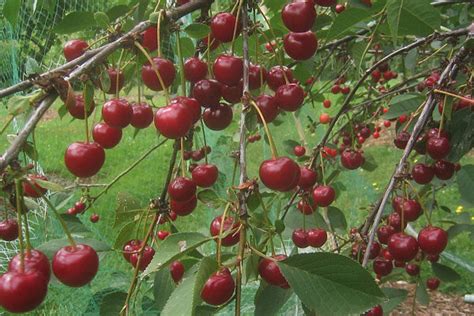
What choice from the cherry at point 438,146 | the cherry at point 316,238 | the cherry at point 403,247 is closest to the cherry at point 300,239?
the cherry at point 316,238

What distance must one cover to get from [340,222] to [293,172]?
1.15 metres

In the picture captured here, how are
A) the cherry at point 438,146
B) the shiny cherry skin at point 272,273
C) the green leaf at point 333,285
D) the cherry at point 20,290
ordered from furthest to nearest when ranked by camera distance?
the cherry at point 438,146 → the shiny cherry skin at point 272,273 → the green leaf at point 333,285 → the cherry at point 20,290

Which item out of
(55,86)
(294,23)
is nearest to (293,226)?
(294,23)

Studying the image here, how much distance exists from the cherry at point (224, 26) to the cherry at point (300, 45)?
185 mm

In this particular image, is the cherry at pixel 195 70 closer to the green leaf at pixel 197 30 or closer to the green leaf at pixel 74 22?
the green leaf at pixel 197 30

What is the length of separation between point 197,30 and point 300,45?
0.23 metres

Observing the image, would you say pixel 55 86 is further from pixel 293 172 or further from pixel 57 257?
pixel 293 172

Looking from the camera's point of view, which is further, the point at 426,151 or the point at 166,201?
the point at 426,151

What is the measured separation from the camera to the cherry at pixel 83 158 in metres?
0.87

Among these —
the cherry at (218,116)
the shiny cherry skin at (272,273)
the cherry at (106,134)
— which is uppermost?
the cherry at (106,134)

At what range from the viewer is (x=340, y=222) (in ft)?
6.62

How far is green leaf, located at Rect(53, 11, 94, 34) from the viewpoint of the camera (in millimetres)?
1229

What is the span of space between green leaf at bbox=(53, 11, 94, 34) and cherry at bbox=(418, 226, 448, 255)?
89cm

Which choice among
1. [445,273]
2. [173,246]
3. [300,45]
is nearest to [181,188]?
[173,246]
